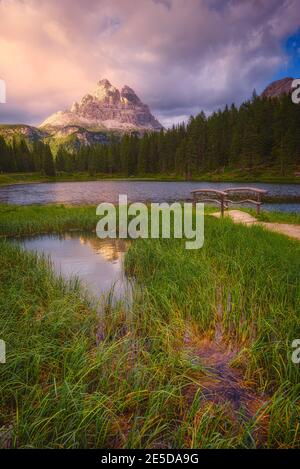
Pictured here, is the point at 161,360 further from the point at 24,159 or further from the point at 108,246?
the point at 24,159

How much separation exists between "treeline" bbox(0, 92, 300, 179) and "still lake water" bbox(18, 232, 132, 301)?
213ft

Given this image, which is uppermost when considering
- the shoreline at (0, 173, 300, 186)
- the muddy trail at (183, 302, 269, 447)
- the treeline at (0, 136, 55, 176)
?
the treeline at (0, 136, 55, 176)

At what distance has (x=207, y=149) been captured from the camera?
94.2 meters

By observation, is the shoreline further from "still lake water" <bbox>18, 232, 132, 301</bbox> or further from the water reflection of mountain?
"still lake water" <bbox>18, 232, 132, 301</bbox>

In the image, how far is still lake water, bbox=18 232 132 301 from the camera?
31.7 feet

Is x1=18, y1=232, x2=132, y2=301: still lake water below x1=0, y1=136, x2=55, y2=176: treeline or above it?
below

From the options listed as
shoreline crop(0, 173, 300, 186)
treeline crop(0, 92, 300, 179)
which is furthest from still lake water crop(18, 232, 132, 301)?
treeline crop(0, 92, 300, 179)

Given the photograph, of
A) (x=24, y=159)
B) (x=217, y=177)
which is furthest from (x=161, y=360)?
(x=24, y=159)

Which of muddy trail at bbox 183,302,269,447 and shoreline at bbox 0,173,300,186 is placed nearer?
muddy trail at bbox 183,302,269,447

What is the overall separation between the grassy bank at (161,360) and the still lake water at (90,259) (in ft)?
3.98

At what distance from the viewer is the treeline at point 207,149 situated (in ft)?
250

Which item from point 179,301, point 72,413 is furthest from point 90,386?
point 179,301

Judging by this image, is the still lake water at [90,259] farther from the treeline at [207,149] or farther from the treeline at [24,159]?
the treeline at [24,159]

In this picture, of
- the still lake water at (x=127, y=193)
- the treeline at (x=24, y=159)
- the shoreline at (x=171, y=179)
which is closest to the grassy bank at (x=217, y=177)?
the shoreline at (x=171, y=179)
